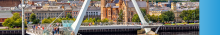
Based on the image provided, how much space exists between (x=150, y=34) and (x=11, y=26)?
15474 mm

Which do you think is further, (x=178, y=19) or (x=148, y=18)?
(x=178, y=19)

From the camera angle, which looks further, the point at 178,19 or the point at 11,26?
the point at 178,19

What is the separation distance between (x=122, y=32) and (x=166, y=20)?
1897 cm

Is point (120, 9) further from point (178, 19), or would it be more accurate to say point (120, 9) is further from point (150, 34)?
point (150, 34)

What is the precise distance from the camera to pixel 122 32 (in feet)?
174

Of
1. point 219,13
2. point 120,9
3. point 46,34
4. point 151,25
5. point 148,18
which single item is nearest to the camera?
point 219,13

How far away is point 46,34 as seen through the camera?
72.6 feet

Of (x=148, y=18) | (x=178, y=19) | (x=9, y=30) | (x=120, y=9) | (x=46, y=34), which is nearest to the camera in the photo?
(x=46, y=34)

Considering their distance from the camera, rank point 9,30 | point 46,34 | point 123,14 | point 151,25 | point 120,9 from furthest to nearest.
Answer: point 120,9, point 123,14, point 9,30, point 151,25, point 46,34

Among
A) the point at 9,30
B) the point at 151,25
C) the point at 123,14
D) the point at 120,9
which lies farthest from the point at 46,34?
the point at 120,9

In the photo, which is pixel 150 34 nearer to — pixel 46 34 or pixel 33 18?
pixel 33 18

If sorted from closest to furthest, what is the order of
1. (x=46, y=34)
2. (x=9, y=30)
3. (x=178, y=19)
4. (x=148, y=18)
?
1. (x=46, y=34)
2. (x=9, y=30)
3. (x=148, y=18)
4. (x=178, y=19)

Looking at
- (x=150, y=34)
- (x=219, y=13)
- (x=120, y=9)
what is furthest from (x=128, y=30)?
(x=219, y=13)

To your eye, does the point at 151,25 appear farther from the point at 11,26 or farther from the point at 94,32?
the point at 11,26
